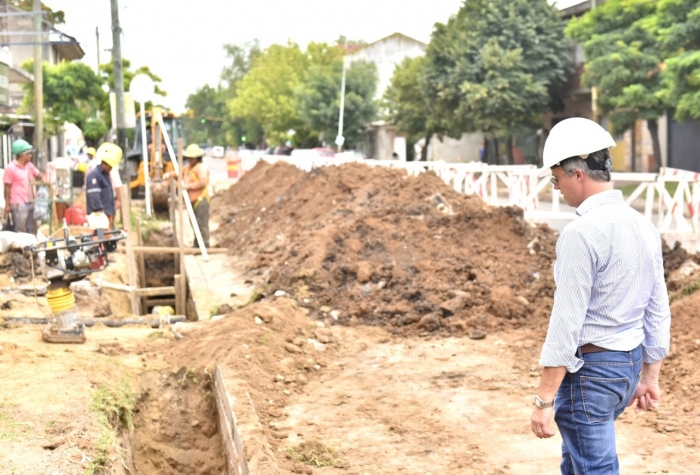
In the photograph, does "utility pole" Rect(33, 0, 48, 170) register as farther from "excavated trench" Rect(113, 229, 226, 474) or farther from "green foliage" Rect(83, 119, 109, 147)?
"excavated trench" Rect(113, 229, 226, 474)

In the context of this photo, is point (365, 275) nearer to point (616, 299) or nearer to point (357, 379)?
point (357, 379)

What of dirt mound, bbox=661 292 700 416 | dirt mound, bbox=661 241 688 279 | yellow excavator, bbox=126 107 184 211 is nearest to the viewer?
dirt mound, bbox=661 292 700 416

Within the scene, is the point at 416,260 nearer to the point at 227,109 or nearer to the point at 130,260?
the point at 130,260

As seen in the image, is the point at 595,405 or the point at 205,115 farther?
the point at 205,115

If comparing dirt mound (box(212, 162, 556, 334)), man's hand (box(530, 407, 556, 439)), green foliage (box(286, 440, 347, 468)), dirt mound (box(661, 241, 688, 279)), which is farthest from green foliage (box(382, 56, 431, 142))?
man's hand (box(530, 407, 556, 439))

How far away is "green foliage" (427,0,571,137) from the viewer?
33.5 meters

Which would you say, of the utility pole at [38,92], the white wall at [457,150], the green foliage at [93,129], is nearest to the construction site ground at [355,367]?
the utility pole at [38,92]

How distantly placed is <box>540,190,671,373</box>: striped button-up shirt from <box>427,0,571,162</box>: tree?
30029 mm

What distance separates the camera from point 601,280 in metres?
3.47

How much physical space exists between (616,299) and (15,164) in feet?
40.2

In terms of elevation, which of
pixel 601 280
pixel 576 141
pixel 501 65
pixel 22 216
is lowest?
pixel 22 216

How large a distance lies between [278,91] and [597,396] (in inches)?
2716

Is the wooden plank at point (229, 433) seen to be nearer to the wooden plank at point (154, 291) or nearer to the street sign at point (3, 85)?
the wooden plank at point (154, 291)

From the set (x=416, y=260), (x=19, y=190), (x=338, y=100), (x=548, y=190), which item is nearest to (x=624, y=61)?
(x=548, y=190)
